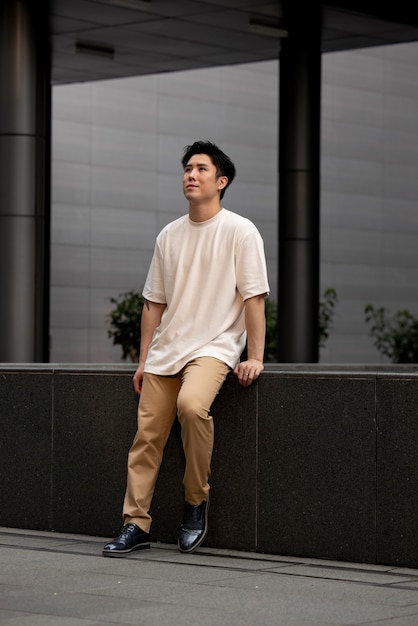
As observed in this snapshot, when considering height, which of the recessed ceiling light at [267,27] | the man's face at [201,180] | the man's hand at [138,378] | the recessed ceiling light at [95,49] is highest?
the recessed ceiling light at [267,27]

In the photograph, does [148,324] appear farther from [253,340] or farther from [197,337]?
[253,340]

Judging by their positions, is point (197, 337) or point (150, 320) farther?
point (150, 320)

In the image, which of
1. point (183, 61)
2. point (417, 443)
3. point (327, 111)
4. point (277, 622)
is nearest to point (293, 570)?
point (417, 443)

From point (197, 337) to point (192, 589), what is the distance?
5.40 feet

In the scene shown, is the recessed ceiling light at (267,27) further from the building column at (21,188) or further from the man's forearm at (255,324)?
the man's forearm at (255,324)

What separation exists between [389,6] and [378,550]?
12.2 meters

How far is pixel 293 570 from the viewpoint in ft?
23.2

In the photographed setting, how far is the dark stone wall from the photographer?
7.19m

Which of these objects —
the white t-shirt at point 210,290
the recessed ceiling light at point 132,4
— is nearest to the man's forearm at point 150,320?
the white t-shirt at point 210,290

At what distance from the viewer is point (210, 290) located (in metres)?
7.60

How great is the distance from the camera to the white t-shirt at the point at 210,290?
24.8 feet

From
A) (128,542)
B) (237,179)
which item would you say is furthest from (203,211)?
(237,179)

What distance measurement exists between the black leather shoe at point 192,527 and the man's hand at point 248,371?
72 cm

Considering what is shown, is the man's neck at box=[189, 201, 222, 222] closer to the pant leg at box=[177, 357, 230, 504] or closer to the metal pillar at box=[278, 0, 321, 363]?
the pant leg at box=[177, 357, 230, 504]
